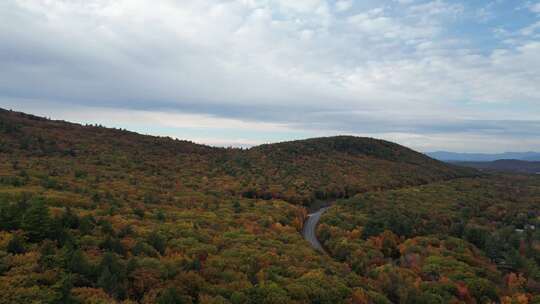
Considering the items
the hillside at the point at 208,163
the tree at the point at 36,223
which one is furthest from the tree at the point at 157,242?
the hillside at the point at 208,163

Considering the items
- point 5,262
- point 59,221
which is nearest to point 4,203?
point 59,221

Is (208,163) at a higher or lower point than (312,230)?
higher

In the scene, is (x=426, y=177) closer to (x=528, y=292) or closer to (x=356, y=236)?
(x=356, y=236)

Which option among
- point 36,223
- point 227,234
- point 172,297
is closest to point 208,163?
point 227,234

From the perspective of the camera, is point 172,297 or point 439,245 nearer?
point 172,297

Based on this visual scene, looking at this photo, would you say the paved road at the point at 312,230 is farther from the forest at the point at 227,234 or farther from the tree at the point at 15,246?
the tree at the point at 15,246

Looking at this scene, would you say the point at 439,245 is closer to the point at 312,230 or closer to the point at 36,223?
the point at 312,230

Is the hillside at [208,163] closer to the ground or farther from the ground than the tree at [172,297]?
farther from the ground
